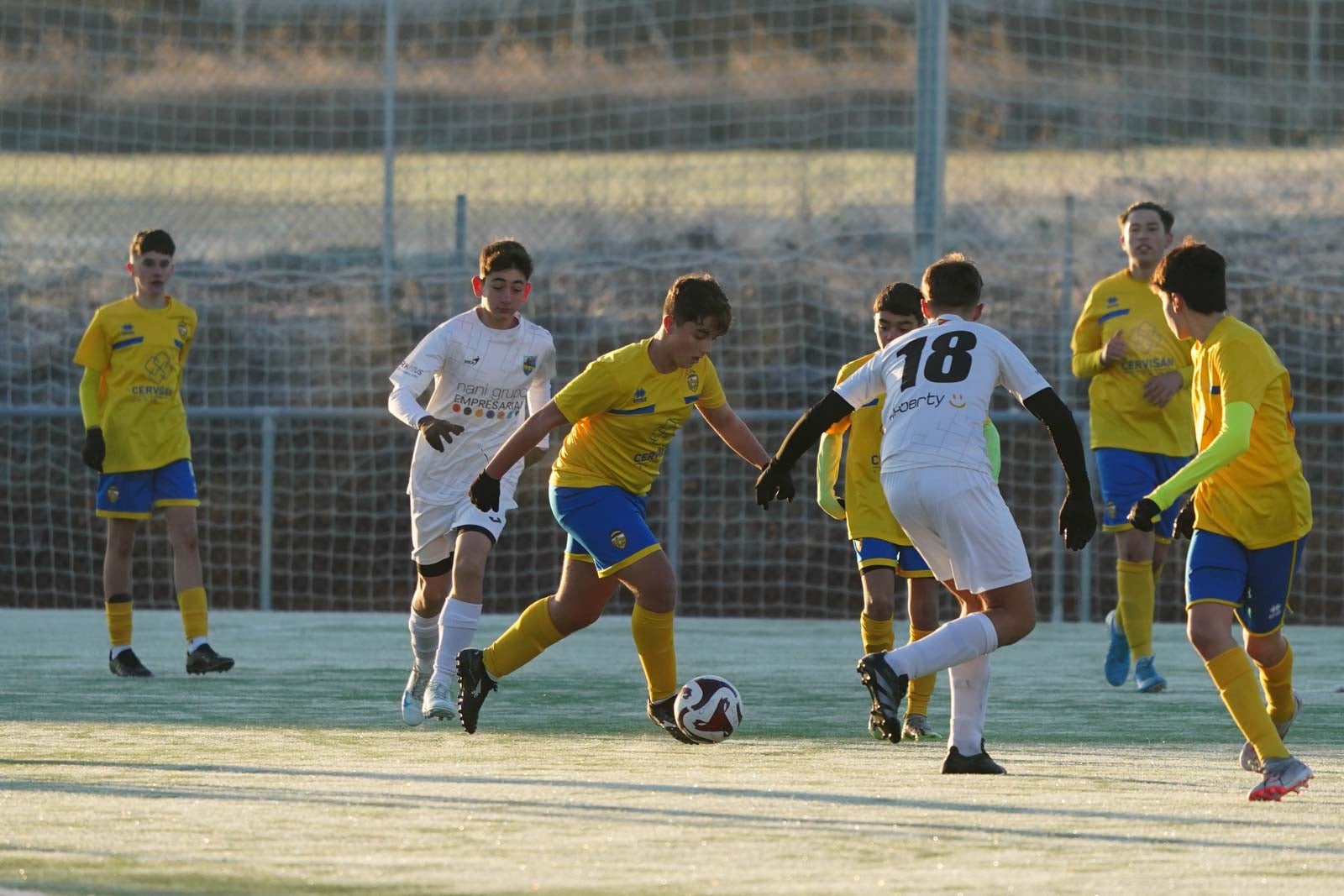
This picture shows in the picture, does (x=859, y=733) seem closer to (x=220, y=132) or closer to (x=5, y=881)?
(x=5, y=881)

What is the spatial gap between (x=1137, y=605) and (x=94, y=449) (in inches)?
164

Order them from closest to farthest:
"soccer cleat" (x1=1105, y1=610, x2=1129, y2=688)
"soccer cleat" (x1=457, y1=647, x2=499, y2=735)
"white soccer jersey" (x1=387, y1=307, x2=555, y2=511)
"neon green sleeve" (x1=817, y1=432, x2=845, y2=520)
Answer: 1. "soccer cleat" (x1=457, y1=647, x2=499, y2=735)
2. "neon green sleeve" (x1=817, y1=432, x2=845, y2=520)
3. "white soccer jersey" (x1=387, y1=307, x2=555, y2=511)
4. "soccer cleat" (x1=1105, y1=610, x2=1129, y2=688)

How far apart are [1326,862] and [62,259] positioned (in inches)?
661

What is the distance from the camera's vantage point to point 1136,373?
28.0 feet

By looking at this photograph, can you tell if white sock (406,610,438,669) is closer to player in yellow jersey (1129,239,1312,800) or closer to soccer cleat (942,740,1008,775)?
soccer cleat (942,740,1008,775)

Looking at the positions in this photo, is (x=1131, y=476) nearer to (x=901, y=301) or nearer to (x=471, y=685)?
(x=901, y=301)

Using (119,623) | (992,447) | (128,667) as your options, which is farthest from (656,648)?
(119,623)

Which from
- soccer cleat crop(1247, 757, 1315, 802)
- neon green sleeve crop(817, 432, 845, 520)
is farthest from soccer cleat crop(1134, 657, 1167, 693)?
soccer cleat crop(1247, 757, 1315, 802)

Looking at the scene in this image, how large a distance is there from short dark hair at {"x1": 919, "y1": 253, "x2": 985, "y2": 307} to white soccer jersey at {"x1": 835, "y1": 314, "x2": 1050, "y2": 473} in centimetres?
9

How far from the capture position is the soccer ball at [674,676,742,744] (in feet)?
20.5

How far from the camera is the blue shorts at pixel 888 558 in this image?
23.0 ft

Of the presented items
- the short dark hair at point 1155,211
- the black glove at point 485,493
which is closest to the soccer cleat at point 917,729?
the black glove at point 485,493

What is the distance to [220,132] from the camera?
2150 cm

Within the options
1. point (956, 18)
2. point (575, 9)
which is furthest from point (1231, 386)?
point (575, 9)
